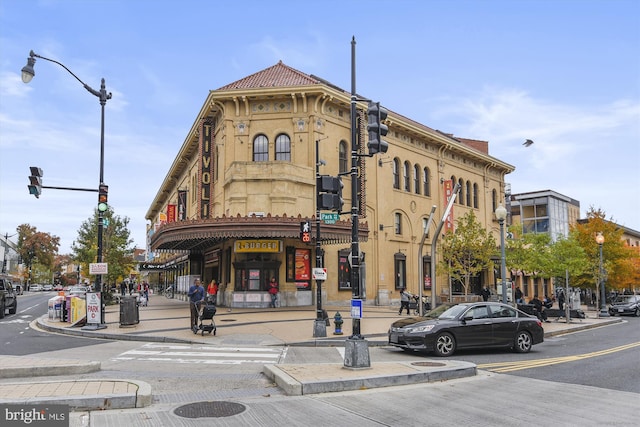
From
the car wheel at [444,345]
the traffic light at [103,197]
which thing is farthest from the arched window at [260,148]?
the car wheel at [444,345]

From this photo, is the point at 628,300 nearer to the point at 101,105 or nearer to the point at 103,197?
the point at 103,197

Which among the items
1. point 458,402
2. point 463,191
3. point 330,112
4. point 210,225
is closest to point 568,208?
point 463,191

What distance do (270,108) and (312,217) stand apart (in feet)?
23.2

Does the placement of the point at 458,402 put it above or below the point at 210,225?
below

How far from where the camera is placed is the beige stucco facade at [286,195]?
26.6 m

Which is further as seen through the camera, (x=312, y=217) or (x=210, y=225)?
(x=312, y=217)

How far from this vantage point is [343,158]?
3047 centimetres

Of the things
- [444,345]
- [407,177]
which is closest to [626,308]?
[407,177]

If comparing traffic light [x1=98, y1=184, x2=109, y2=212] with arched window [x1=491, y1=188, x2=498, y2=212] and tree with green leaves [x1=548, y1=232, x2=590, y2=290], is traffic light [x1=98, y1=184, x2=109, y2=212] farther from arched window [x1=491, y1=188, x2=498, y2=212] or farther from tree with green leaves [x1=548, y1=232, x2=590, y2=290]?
arched window [x1=491, y1=188, x2=498, y2=212]

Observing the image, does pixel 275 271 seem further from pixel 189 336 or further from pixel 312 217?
pixel 189 336

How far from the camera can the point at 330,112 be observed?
29844 mm

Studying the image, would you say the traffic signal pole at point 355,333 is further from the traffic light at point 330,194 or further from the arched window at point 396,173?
the arched window at point 396,173

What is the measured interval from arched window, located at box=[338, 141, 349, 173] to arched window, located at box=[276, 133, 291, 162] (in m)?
3.21

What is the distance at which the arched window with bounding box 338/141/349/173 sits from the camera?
3027 cm
